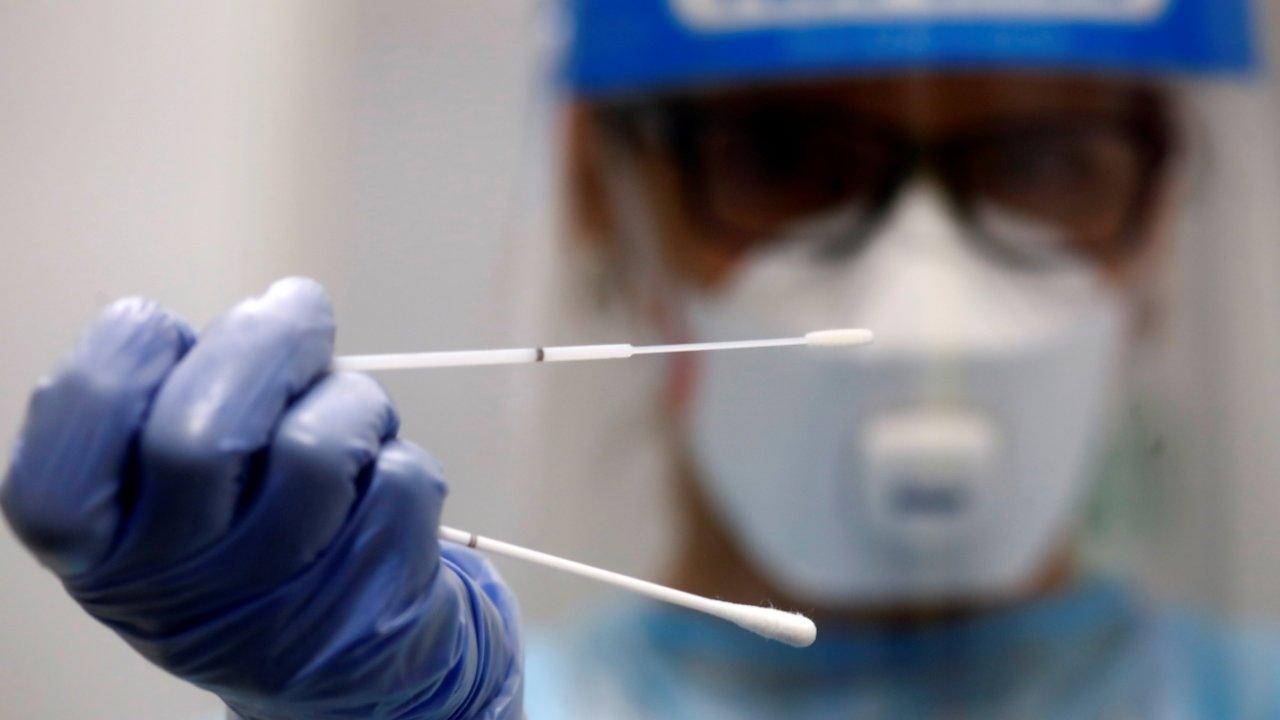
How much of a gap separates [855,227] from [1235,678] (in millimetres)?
646

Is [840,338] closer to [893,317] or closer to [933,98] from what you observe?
[893,317]

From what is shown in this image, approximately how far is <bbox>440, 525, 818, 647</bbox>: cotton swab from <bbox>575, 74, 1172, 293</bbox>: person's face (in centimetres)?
72

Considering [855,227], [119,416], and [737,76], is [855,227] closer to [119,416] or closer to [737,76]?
[737,76]

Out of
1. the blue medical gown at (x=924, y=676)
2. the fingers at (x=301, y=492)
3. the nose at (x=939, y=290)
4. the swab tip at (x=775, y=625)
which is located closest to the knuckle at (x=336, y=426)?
the fingers at (x=301, y=492)

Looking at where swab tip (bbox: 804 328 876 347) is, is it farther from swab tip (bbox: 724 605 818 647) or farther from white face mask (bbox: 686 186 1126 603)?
white face mask (bbox: 686 186 1126 603)

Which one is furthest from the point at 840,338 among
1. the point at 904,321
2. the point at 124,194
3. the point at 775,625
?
the point at 124,194

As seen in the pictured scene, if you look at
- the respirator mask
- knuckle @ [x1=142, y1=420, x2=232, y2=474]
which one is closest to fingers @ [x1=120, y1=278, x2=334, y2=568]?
knuckle @ [x1=142, y1=420, x2=232, y2=474]

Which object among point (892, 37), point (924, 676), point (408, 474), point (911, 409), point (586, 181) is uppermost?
point (892, 37)

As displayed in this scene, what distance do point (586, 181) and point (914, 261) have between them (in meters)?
0.40

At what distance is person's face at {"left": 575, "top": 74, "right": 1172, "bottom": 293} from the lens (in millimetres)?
1136

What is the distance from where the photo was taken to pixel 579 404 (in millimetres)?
1349

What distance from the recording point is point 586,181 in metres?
1.31

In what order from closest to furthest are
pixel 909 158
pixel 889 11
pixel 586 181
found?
pixel 889 11, pixel 909 158, pixel 586 181

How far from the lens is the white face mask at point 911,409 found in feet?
3.53
